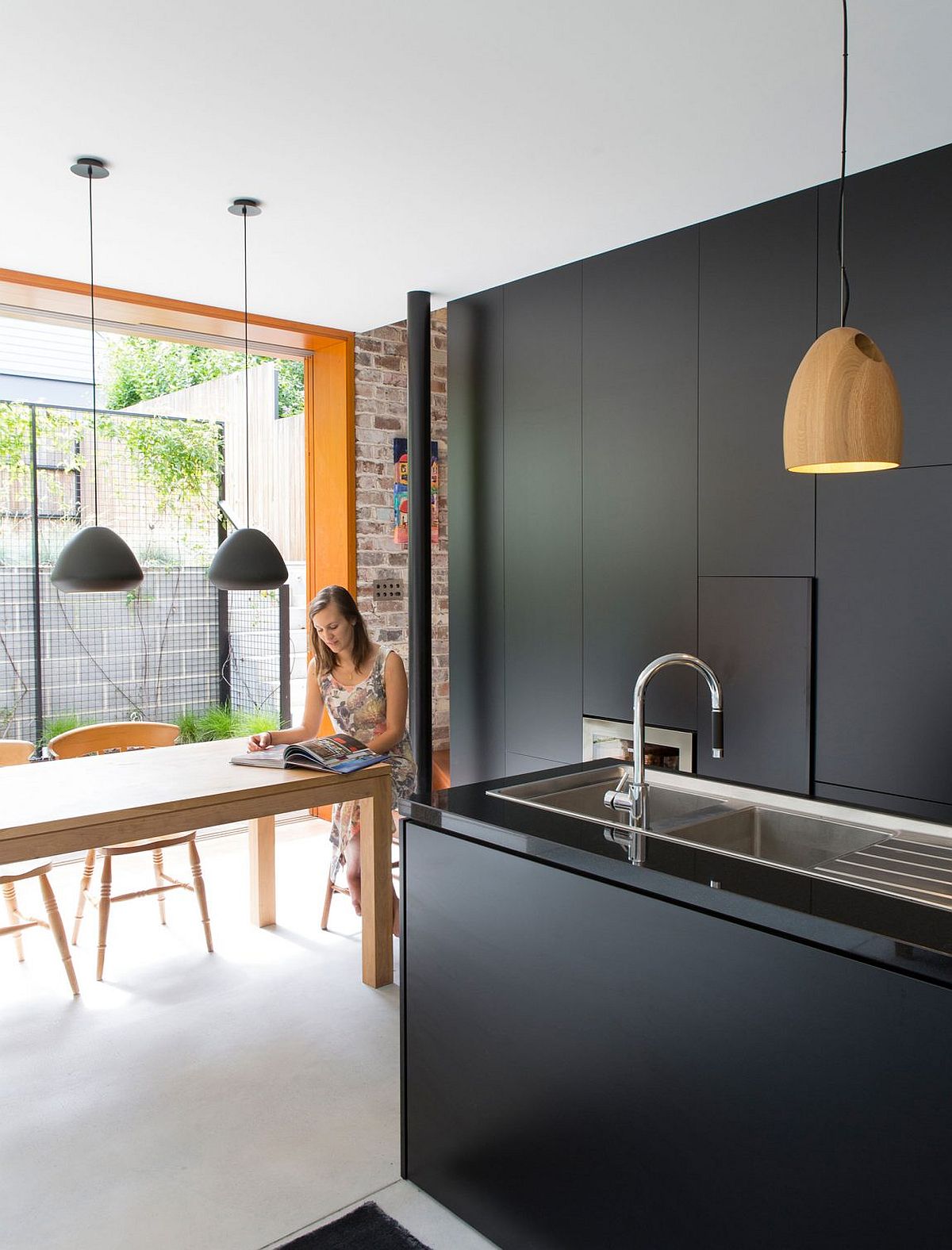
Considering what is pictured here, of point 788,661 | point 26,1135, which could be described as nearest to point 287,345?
point 788,661

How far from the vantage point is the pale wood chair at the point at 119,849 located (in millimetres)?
3395

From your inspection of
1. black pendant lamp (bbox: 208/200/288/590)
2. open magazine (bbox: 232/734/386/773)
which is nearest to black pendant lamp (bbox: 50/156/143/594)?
black pendant lamp (bbox: 208/200/288/590)

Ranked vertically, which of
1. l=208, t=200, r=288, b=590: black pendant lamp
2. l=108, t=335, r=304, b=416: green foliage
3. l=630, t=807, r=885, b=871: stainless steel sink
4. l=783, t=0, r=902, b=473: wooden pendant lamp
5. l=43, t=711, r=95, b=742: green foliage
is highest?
l=108, t=335, r=304, b=416: green foliage

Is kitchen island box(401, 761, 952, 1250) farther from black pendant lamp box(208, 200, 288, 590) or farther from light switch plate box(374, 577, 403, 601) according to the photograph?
light switch plate box(374, 577, 403, 601)

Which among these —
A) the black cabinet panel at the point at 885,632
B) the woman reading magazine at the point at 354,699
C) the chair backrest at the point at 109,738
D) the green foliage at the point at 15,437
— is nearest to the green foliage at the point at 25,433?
the green foliage at the point at 15,437

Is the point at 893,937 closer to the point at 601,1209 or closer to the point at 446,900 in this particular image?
the point at 601,1209

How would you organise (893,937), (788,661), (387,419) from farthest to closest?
(387,419)
(788,661)
(893,937)

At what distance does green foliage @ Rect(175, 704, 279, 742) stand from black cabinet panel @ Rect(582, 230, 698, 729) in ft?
6.63

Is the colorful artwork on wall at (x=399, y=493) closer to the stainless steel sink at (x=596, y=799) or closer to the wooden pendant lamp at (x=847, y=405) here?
the stainless steel sink at (x=596, y=799)

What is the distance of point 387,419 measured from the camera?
17.1 feet

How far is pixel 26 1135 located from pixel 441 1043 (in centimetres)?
118

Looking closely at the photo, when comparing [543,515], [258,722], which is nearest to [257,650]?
[258,722]

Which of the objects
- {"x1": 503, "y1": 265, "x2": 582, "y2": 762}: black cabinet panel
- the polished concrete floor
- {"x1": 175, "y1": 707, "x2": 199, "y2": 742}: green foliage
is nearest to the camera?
the polished concrete floor

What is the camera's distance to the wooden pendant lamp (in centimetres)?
171
